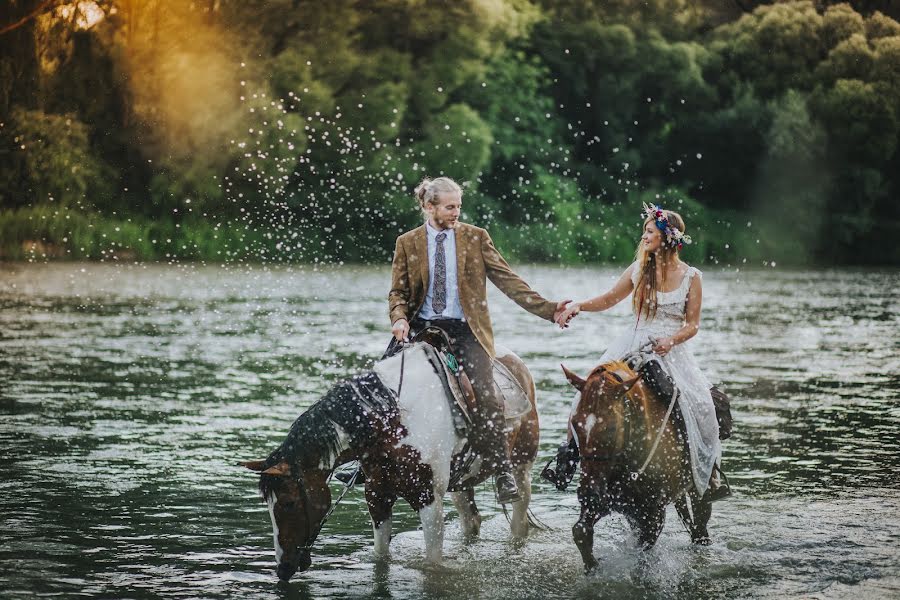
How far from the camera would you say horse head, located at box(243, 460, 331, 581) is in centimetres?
657

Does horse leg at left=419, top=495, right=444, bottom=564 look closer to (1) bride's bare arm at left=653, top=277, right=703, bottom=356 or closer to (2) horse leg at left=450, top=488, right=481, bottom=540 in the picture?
(2) horse leg at left=450, top=488, right=481, bottom=540

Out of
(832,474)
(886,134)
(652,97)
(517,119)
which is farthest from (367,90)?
(832,474)

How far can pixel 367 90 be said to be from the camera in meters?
52.5

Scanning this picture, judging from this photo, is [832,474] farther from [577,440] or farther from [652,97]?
[652,97]

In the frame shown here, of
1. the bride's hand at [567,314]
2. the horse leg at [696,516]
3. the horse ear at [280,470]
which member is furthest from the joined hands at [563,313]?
the horse ear at [280,470]

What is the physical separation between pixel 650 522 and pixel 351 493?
3.62m

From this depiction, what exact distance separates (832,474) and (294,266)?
38.1 meters

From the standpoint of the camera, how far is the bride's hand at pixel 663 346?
749 centimetres

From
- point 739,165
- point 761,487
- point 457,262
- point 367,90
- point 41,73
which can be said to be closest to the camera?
point 457,262

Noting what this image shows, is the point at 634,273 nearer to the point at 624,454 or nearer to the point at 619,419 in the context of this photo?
the point at 619,419

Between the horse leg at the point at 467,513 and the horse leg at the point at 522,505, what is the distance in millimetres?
237

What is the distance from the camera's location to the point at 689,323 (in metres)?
7.66

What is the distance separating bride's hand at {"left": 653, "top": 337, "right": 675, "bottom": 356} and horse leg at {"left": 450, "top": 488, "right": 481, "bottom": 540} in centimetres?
163

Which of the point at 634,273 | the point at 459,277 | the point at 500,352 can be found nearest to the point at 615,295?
the point at 634,273
